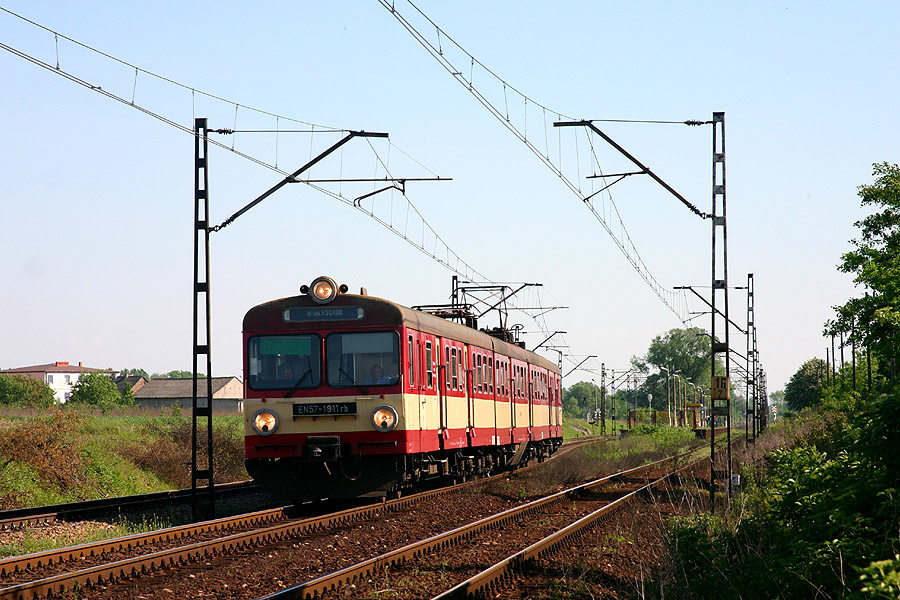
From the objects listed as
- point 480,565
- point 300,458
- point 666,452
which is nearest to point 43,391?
point 666,452

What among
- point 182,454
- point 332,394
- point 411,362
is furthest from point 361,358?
point 182,454

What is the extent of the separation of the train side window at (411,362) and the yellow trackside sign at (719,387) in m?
5.29

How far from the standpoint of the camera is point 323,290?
55.6 ft

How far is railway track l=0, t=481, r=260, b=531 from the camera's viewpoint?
14727 mm

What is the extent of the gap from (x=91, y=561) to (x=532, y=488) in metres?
12.6

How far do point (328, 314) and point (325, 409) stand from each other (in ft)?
5.01

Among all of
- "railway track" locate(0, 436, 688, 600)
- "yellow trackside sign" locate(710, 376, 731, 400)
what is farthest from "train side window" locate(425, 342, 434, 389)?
"yellow trackside sign" locate(710, 376, 731, 400)

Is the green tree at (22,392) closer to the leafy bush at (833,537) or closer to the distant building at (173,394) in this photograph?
the distant building at (173,394)

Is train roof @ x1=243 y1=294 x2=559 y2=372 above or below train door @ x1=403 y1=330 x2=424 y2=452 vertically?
above

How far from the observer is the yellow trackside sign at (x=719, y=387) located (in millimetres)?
18297

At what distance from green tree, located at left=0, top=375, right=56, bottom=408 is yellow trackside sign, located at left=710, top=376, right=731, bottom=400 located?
80851 mm

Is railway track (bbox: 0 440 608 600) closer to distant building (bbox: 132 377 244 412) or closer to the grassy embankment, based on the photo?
the grassy embankment

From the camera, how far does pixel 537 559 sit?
11.6 m

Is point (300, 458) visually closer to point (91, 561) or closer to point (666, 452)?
point (91, 561)
